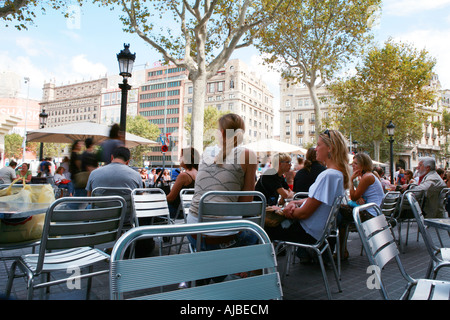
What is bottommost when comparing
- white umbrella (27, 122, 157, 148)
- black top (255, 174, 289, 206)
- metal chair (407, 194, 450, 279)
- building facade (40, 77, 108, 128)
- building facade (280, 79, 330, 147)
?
metal chair (407, 194, 450, 279)

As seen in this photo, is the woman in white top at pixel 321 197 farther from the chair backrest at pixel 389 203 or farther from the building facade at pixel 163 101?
the building facade at pixel 163 101

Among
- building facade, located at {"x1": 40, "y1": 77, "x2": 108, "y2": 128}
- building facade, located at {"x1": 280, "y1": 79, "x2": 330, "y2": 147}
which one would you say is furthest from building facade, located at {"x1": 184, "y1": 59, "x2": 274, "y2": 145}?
building facade, located at {"x1": 40, "y1": 77, "x2": 108, "y2": 128}

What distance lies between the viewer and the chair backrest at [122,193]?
390cm

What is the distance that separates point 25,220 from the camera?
275cm

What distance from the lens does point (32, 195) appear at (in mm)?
2934

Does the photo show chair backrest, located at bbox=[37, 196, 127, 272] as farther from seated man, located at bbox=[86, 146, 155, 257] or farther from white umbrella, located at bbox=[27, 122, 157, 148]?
white umbrella, located at bbox=[27, 122, 157, 148]

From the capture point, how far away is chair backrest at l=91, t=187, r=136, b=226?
3.90 m

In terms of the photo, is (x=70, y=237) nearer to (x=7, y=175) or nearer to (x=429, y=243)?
(x=429, y=243)

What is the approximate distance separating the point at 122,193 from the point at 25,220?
142 centimetres

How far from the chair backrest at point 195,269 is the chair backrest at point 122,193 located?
2886 millimetres

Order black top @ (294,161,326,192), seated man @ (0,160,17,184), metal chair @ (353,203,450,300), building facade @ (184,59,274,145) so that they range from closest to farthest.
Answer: metal chair @ (353,203,450,300) < black top @ (294,161,326,192) < seated man @ (0,160,17,184) < building facade @ (184,59,274,145)

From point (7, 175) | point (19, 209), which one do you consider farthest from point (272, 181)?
point (7, 175)

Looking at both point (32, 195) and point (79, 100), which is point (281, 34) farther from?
point (79, 100)

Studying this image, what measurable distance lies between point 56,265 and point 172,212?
3.09 meters
